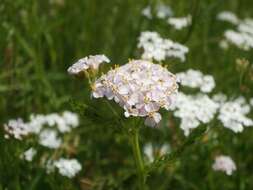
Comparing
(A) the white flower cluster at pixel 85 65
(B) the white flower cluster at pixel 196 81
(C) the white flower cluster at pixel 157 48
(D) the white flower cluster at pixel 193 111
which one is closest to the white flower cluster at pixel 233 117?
(D) the white flower cluster at pixel 193 111

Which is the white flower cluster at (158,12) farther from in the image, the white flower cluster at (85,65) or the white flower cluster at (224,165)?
the white flower cluster at (85,65)

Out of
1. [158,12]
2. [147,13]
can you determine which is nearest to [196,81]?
[147,13]

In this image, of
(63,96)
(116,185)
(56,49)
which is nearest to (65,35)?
(56,49)

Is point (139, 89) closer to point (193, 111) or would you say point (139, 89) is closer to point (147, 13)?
point (193, 111)

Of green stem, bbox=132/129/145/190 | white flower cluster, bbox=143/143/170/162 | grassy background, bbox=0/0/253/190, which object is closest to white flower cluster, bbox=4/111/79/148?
grassy background, bbox=0/0/253/190

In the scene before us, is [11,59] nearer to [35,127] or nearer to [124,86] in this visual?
[35,127]

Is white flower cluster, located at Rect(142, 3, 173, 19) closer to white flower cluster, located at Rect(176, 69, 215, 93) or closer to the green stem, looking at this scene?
white flower cluster, located at Rect(176, 69, 215, 93)
